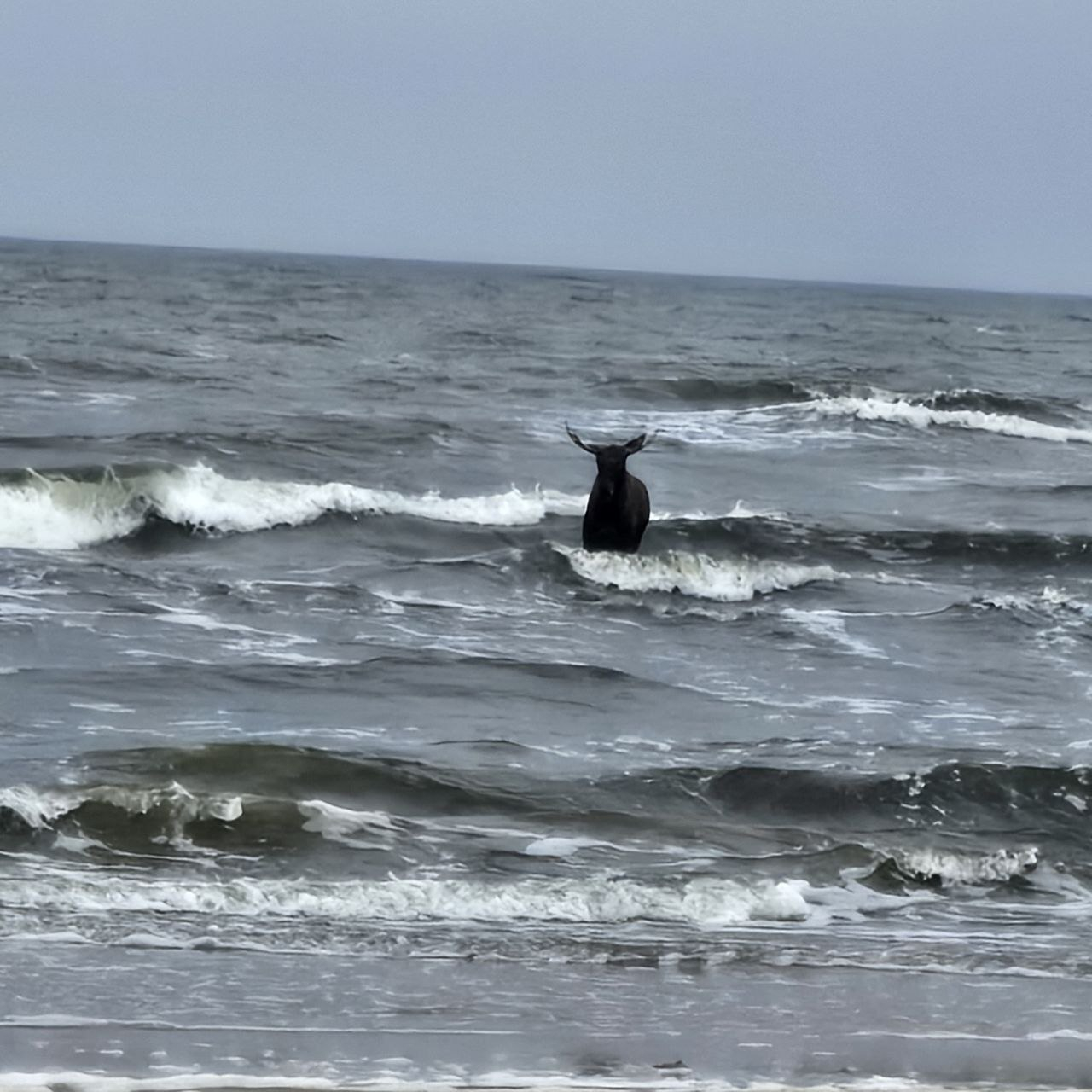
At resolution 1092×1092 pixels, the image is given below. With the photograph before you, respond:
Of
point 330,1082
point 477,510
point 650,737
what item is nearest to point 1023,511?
point 477,510

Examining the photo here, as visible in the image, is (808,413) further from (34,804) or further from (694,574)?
(34,804)

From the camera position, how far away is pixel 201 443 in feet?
73.2

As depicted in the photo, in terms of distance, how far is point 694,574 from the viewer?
54.4 feet

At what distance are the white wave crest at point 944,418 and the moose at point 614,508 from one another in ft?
58.4

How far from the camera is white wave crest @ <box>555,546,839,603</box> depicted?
16031 millimetres

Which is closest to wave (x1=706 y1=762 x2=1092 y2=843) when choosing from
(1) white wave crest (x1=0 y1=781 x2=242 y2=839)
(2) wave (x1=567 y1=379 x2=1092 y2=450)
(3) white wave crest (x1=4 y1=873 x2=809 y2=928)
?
(3) white wave crest (x1=4 y1=873 x2=809 y2=928)

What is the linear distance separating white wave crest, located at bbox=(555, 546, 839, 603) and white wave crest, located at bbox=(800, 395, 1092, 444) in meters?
14.9

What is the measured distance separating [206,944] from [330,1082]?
181cm

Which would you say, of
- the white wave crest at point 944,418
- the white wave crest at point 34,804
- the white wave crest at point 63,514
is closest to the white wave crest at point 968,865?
the white wave crest at point 34,804

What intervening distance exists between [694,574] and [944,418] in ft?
55.2

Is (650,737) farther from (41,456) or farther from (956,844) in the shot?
(41,456)

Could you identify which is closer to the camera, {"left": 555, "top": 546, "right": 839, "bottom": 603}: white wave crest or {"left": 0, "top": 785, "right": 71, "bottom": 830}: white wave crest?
{"left": 0, "top": 785, "right": 71, "bottom": 830}: white wave crest

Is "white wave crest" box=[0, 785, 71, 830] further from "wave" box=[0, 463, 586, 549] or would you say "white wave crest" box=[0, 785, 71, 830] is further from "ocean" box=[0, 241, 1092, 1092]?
"wave" box=[0, 463, 586, 549]

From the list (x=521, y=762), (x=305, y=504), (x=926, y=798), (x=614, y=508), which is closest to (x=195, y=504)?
A: (x=305, y=504)
